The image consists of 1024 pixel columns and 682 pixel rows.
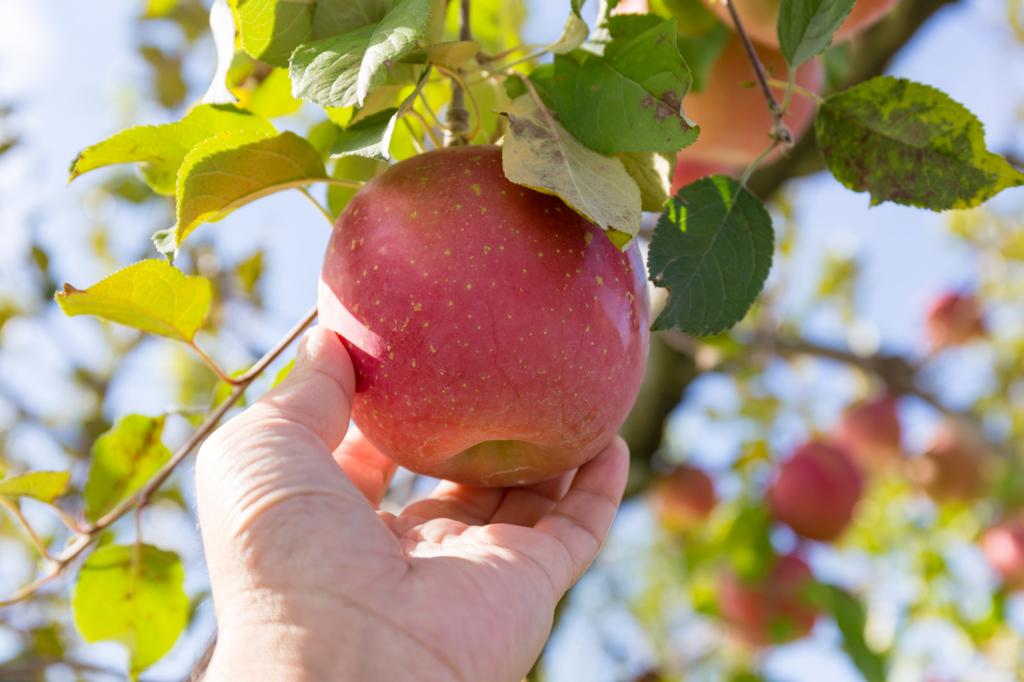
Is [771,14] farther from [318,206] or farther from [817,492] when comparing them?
[817,492]

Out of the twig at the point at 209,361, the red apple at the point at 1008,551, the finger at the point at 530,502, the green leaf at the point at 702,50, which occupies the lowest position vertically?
the red apple at the point at 1008,551

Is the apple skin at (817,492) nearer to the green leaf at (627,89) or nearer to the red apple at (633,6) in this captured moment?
the red apple at (633,6)

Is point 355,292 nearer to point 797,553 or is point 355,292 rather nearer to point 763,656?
Answer: point 797,553

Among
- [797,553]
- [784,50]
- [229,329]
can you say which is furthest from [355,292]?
[797,553]

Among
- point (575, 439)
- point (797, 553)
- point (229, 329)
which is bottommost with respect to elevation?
point (797, 553)

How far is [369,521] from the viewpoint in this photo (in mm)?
662

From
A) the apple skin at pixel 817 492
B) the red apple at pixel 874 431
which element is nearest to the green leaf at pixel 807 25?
the apple skin at pixel 817 492

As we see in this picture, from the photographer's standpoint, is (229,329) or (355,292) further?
(229,329)

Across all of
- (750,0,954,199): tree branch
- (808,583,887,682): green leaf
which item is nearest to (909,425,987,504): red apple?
(808,583,887,682): green leaf

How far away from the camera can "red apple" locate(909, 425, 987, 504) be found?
7.90ft

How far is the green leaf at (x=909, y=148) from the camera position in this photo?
25.8 inches

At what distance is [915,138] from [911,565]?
6.55ft

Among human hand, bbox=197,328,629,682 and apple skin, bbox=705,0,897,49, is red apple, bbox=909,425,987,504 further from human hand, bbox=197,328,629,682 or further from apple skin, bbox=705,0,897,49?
human hand, bbox=197,328,629,682

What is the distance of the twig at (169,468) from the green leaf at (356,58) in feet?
0.94
